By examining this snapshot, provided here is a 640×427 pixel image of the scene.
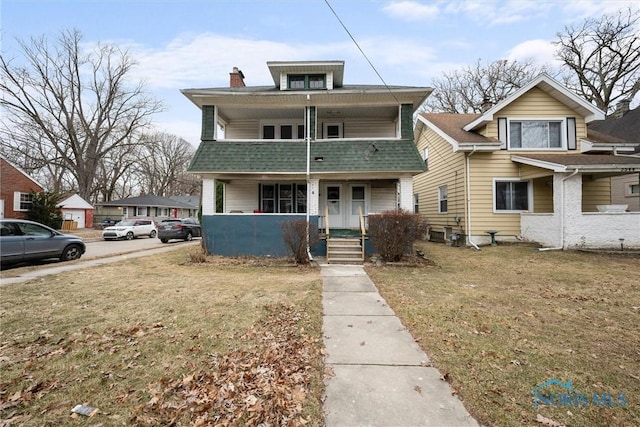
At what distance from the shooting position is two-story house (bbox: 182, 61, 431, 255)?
11125 mm

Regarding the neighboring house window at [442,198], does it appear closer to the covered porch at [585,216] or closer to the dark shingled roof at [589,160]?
the dark shingled roof at [589,160]

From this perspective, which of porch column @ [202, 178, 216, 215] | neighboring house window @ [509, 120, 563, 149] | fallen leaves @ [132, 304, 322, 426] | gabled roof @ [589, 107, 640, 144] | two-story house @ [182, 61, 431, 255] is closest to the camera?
fallen leaves @ [132, 304, 322, 426]

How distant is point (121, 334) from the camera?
4.14 m

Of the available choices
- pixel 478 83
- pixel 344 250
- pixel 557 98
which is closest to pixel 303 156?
pixel 344 250

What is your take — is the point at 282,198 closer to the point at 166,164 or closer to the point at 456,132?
the point at 456,132

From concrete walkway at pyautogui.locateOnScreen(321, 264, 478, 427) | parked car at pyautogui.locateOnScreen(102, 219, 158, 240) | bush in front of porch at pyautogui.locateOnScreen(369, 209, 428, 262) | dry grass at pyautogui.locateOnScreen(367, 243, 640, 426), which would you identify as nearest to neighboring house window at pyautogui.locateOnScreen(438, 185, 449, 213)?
bush in front of porch at pyautogui.locateOnScreen(369, 209, 428, 262)

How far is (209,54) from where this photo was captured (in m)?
12.2

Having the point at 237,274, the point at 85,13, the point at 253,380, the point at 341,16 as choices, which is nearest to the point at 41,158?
the point at 85,13

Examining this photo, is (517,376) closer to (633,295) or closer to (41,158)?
(633,295)

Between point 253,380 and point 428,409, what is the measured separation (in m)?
1.69

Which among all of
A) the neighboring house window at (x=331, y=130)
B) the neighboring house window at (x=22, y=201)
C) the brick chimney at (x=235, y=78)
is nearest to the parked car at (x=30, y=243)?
the brick chimney at (x=235, y=78)

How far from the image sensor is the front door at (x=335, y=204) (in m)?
13.7

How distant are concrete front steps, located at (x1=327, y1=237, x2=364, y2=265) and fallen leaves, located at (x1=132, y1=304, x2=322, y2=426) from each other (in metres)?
6.39

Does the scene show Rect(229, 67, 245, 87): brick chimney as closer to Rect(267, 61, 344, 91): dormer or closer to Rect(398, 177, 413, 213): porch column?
Rect(267, 61, 344, 91): dormer
